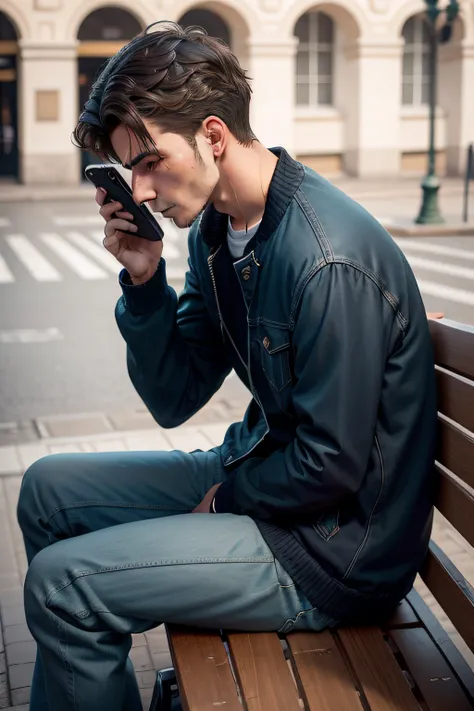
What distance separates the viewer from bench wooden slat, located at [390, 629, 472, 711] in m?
2.15

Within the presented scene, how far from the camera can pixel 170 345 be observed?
2816 millimetres

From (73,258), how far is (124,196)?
12.3 m

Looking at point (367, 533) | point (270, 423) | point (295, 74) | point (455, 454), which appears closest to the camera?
point (367, 533)

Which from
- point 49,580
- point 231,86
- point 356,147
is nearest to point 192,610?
point 49,580

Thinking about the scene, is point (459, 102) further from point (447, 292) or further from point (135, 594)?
point (135, 594)

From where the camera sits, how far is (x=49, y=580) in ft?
7.34

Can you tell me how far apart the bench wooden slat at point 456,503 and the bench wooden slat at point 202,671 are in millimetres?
546

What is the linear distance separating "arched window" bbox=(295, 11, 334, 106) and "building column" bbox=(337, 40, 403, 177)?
26.4 inches

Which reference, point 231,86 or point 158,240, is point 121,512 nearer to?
point 158,240

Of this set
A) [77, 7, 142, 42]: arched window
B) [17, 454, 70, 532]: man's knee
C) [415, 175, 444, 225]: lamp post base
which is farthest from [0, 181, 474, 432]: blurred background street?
[77, 7, 142, 42]: arched window

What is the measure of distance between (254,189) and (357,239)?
12.3 inches

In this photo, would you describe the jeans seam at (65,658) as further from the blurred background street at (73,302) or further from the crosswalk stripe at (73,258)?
the crosswalk stripe at (73,258)

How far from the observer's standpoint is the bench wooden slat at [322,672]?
6.95 feet

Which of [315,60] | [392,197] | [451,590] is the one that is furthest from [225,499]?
[315,60]
